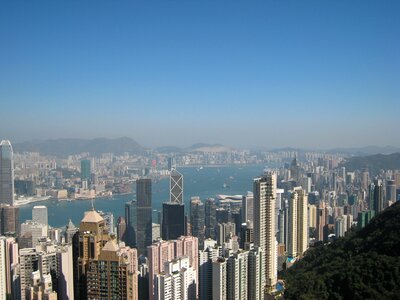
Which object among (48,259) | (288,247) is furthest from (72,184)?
(48,259)

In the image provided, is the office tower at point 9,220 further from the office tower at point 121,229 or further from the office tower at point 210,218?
the office tower at point 210,218

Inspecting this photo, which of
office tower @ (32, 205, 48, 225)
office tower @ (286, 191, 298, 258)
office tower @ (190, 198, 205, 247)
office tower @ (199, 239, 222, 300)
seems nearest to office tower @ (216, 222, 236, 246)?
→ office tower @ (190, 198, 205, 247)

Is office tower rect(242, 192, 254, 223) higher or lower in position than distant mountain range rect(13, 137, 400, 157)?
lower

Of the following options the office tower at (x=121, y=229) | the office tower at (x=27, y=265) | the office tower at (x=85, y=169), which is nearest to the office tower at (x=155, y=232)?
the office tower at (x=121, y=229)

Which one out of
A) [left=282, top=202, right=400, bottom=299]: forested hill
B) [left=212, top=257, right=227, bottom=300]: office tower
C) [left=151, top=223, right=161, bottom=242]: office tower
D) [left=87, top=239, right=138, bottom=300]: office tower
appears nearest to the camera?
[left=87, top=239, right=138, bottom=300]: office tower

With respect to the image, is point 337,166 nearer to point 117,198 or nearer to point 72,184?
point 117,198

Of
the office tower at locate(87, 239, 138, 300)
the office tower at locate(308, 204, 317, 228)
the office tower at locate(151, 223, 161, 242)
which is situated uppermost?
the office tower at locate(87, 239, 138, 300)

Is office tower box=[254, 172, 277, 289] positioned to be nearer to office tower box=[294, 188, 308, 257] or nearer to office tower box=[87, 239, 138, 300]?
office tower box=[294, 188, 308, 257]
